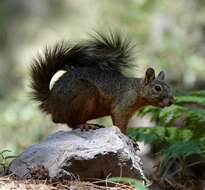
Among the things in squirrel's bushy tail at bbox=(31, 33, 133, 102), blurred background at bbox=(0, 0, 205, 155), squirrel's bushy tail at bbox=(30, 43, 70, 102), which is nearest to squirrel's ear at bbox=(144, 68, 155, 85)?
squirrel's bushy tail at bbox=(31, 33, 133, 102)

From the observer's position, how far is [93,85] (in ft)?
15.0

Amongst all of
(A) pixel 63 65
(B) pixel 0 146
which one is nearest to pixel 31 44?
(B) pixel 0 146

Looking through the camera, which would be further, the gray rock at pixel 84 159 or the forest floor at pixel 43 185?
the gray rock at pixel 84 159

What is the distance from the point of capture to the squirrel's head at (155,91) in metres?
4.64

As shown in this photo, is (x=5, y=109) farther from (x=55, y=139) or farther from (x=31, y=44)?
(x=55, y=139)

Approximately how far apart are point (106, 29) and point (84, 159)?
697 cm

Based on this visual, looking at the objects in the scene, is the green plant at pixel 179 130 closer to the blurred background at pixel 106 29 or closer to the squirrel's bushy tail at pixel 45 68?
the squirrel's bushy tail at pixel 45 68

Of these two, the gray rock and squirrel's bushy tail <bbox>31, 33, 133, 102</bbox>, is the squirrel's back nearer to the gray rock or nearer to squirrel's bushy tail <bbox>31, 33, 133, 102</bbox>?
squirrel's bushy tail <bbox>31, 33, 133, 102</bbox>

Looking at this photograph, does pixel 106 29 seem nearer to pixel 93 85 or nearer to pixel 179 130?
pixel 179 130

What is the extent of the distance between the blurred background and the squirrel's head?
4308 mm

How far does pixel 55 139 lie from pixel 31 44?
26.8 ft

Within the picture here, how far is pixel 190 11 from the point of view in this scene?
38.1 feet

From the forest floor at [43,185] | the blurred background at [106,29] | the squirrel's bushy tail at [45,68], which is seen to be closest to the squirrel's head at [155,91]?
the squirrel's bushy tail at [45,68]

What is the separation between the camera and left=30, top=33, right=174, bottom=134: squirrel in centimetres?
451
